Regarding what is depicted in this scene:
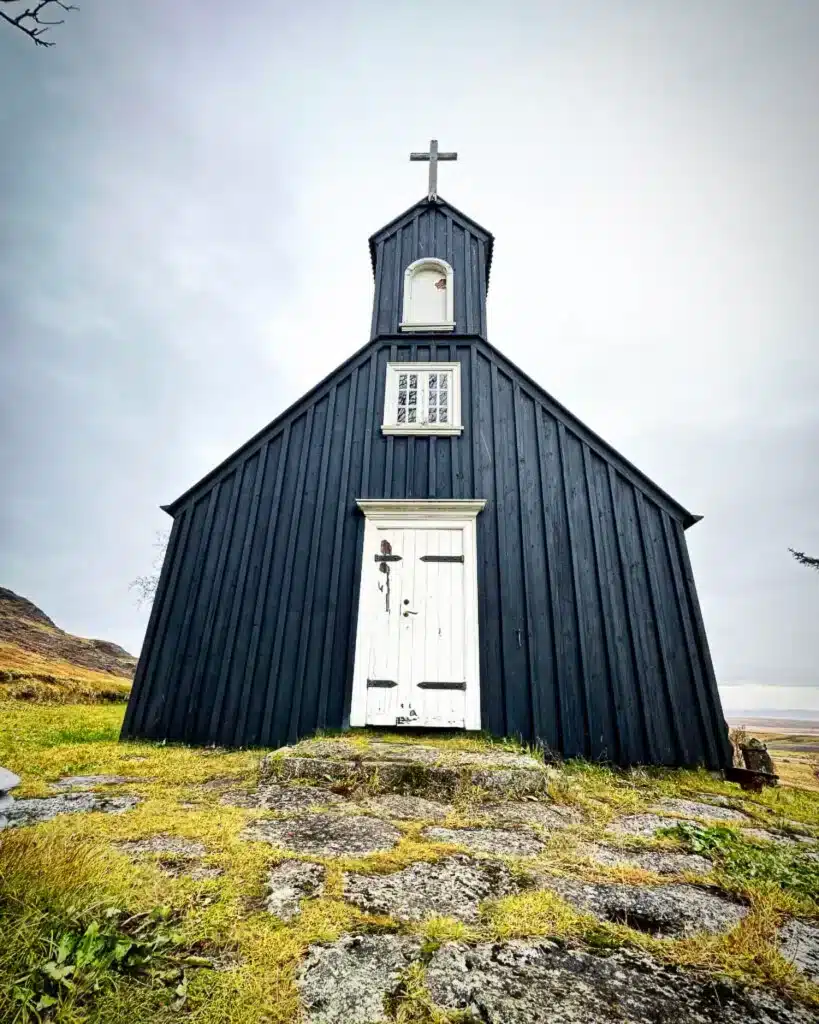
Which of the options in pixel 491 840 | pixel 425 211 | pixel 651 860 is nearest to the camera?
pixel 651 860

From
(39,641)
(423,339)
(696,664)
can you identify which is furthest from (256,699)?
(39,641)

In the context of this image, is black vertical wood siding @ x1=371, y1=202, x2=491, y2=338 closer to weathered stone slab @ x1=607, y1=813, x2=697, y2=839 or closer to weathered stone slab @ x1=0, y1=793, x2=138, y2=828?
weathered stone slab @ x1=607, y1=813, x2=697, y2=839

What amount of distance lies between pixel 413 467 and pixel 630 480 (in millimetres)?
3125

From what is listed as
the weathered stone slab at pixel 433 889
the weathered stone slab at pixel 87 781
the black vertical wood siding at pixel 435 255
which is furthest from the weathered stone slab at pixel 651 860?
the black vertical wood siding at pixel 435 255

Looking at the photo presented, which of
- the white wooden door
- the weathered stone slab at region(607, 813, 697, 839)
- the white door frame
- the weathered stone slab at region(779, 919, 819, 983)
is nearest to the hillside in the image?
the white door frame

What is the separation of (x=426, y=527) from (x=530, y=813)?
379 centimetres

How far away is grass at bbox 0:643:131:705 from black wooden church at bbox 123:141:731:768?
20.0ft

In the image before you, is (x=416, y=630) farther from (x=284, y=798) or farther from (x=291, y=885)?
(x=291, y=885)

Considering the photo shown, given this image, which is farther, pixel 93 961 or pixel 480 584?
pixel 480 584

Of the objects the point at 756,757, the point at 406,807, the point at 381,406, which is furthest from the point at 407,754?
the point at 381,406

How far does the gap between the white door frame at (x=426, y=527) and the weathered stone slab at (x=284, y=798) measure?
7.30 feet

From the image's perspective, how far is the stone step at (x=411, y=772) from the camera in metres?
3.55

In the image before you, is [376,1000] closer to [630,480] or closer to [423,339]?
[630,480]

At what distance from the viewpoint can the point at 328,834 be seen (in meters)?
2.52
